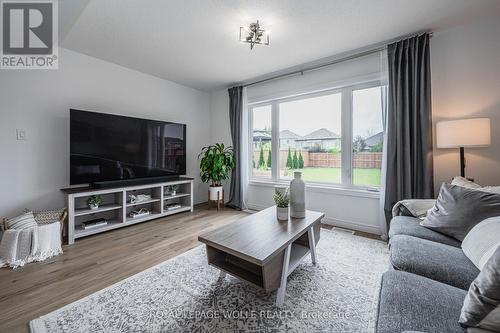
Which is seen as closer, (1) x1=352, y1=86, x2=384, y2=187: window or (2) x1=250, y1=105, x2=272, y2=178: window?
(1) x1=352, y1=86, x2=384, y2=187: window

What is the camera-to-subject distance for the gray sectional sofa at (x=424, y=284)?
2.58 feet

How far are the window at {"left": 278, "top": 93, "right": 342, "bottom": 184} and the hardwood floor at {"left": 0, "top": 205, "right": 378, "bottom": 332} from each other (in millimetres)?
1765

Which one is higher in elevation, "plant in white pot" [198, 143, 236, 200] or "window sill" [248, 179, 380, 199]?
"plant in white pot" [198, 143, 236, 200]

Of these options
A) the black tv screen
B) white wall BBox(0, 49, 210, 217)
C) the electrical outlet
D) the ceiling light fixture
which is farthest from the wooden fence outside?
the electrical outlet

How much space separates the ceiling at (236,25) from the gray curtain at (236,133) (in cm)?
95

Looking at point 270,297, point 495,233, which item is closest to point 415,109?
point 495,233

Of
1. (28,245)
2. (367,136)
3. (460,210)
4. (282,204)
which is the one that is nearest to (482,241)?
(460,210)

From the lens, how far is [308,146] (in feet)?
11.4

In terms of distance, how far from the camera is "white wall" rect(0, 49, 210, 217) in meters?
2.37

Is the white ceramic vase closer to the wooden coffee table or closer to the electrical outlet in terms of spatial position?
the wooden coffee table

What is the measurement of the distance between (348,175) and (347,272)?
1.56m

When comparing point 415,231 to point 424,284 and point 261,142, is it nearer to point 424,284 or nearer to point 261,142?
point 424,284

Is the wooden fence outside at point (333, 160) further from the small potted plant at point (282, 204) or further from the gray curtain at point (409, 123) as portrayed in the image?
the small potted plant at point (282, 204)

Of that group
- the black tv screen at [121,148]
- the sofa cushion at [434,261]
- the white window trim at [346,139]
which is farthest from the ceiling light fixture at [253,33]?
the sofa cushion at [434,261]
